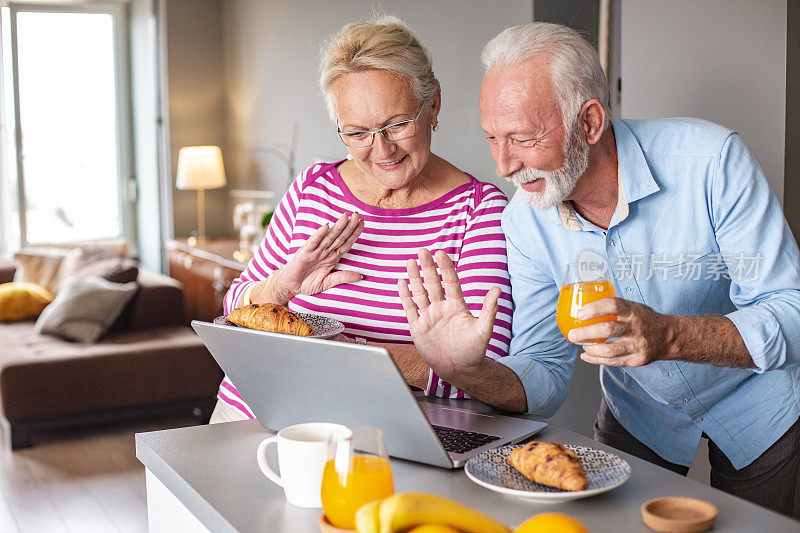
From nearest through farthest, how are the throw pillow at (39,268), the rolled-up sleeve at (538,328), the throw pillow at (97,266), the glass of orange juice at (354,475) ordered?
the glass of orange juice at (354,475), the rolled-up sleeve at (538,328), the throw pillow at (97,266), the throw pillow at (39,268)

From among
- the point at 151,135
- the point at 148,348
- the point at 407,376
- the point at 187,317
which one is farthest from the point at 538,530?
the point at 151,135

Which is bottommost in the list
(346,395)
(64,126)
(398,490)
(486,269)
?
(398,490)

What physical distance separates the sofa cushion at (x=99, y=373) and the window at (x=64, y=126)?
8.06ft

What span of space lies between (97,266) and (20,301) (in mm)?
533

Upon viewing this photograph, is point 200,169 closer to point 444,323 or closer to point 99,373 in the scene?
point 99,373

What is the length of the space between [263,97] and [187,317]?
152cm

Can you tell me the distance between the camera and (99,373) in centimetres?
423

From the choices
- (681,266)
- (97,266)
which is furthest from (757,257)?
(97,266)

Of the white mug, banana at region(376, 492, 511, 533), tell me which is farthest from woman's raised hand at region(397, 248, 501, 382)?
banana at region(376, 492, 511, 533)

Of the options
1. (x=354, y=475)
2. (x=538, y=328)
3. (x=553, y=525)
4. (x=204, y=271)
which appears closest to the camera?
(x=553, y=525)

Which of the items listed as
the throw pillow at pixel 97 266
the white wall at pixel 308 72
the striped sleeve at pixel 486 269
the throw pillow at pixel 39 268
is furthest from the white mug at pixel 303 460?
the throw pillow at pixel 39 268

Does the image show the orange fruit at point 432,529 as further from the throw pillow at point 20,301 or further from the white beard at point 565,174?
the throw pillow at point 20,301

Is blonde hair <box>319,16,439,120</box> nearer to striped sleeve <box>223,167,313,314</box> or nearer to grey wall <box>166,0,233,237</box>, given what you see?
striped sleeve <box>223,167,313,314</box>

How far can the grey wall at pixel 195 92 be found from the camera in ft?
19.9
